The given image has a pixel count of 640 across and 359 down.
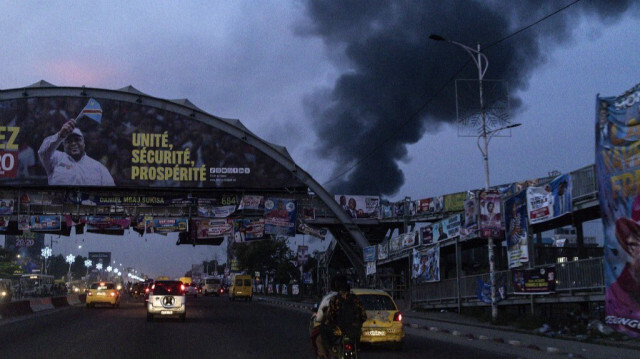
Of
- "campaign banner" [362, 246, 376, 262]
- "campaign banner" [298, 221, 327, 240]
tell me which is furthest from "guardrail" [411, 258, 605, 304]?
"campaign banner" [298, 221, 327, 240]

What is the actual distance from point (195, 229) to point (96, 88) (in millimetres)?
15165

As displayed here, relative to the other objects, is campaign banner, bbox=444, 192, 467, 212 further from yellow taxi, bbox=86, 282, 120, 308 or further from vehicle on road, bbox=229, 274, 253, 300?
yellow taxi, bbox=86, 282, 120, 308

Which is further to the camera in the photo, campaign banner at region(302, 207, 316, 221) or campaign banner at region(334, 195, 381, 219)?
campaign banner at region(334, 195, 381, 219)

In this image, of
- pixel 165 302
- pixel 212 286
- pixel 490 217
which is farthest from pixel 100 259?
pixel 490 217

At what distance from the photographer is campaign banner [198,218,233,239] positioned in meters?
54.1

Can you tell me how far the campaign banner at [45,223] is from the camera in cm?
5288

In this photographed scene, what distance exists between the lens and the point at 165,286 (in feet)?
89.1

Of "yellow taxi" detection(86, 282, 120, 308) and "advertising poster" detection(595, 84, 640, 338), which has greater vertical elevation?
"advertising poster" detection(595, 84, 640, 338)

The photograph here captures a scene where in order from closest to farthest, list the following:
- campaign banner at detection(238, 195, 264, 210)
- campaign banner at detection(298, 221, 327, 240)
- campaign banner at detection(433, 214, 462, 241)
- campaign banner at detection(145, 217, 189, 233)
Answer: campaign banner at detection(433, 214, 462, 241)
campaign banner at detection(145, 217, 189, 233)
campaign banner at detection(238, 195, 264, 210)
campaign banner at detection(298, 221, 327, 240)

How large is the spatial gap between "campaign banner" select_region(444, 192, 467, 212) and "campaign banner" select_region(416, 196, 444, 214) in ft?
1.95

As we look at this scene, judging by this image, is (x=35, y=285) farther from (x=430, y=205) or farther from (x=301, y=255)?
(x=430, y=205)

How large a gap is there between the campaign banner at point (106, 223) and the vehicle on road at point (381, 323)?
1651 inches

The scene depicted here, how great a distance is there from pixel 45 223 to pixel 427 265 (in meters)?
34.3

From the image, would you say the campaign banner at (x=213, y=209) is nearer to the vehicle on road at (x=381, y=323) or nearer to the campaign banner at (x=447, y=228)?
the campaign banner at (x=447, y=228)
